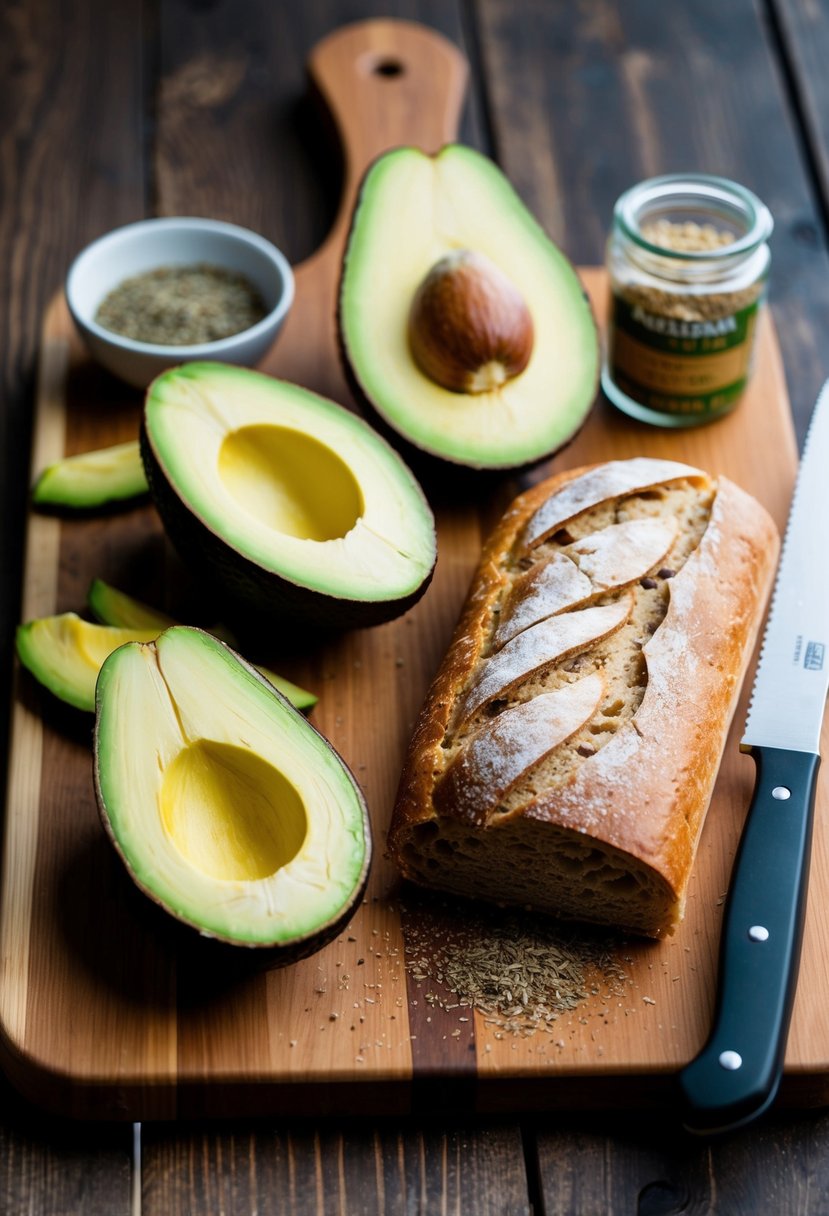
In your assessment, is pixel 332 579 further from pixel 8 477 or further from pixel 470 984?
pixel 8 477

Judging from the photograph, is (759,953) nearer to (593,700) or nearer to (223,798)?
(593,700)

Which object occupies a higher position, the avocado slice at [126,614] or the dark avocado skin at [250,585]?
the dark avocado skin at [250,585]

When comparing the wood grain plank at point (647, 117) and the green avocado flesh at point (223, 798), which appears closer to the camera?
the green avocado flesh at point (223, 798)

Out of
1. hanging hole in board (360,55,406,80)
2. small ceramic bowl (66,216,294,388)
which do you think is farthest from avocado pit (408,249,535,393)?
hanging hole in board (360,55,406,80)

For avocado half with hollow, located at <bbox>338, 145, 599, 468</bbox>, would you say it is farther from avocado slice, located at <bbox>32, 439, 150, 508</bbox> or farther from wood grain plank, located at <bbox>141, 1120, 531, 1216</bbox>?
wood grain plank, located at <bbox>141, 1120, 531, 1216</bbox>

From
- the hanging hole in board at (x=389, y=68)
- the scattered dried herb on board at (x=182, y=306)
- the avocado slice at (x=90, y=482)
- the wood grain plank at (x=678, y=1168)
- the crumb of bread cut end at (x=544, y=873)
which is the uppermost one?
the hanging hole in board at (x=389, y=68)

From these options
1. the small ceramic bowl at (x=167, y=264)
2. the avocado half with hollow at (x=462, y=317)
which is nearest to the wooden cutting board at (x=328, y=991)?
the avocado half with hollow at (x=462, y=317)

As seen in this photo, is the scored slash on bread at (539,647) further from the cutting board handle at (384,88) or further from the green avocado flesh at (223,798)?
the cutting board handle at (384,88)

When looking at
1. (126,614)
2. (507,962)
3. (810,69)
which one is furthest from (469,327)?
(810,69)
